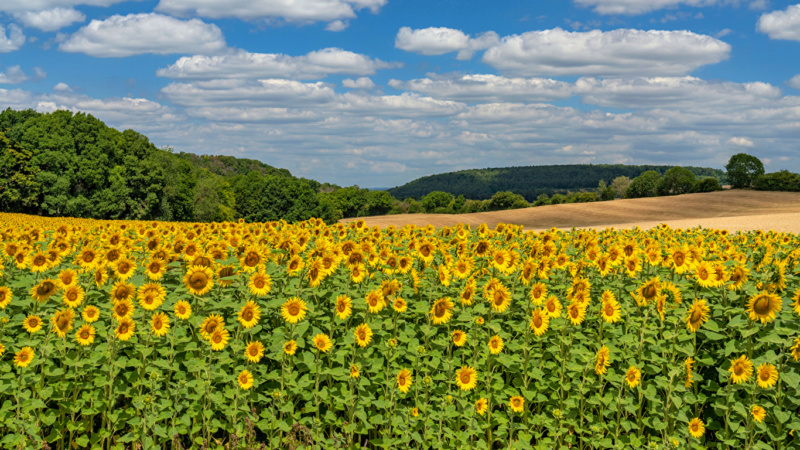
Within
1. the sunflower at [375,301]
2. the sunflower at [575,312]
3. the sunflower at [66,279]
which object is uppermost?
the sunflower at [66,279]

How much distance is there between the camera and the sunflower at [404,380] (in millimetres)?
6008

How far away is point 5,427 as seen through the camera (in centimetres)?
633

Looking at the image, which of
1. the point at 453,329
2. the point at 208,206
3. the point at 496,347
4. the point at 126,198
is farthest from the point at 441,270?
the point at 208,206

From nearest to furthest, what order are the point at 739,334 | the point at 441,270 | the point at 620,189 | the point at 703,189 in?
the point at 739,334, the point at 441,270, the point at 703,189, the point at 620,189

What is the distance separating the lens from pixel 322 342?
595 cm

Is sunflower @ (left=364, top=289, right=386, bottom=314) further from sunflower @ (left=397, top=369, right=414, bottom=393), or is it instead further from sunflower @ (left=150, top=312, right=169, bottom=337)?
sunflower @ (left=150, top=312, right=169, bottom=337)

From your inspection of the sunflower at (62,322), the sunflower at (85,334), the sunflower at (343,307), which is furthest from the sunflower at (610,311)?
the sunflower at (62,322)

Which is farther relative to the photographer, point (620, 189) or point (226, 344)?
point (620, 189)

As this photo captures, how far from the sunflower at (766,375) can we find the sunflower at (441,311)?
3.23 m

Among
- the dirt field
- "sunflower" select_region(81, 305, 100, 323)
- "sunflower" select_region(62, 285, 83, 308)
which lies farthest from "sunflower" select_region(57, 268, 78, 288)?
the dirt field

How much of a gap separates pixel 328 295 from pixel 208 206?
78.9 metres

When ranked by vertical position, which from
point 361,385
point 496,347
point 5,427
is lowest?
point 5,427

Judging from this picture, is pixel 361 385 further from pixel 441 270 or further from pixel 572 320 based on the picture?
pixel 572 320

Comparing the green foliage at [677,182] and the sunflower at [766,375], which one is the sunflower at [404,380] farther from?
the green foliage at [677,182]
